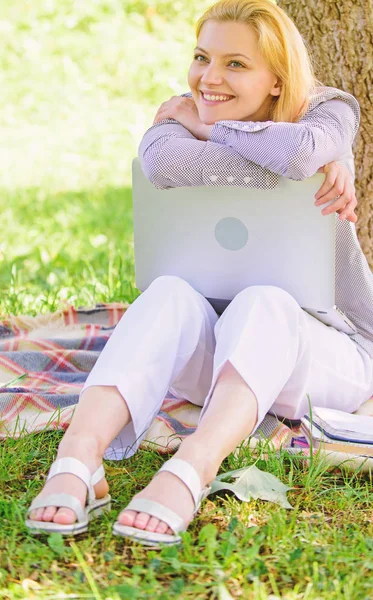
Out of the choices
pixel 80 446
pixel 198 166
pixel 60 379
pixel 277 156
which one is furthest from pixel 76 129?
pixel 80 446

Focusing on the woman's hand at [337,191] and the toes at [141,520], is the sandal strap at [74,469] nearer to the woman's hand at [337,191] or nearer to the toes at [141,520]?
the toes at [141,520]

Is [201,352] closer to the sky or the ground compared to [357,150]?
closer to the ground

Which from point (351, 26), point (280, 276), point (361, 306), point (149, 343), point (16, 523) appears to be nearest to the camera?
point (16, 523)

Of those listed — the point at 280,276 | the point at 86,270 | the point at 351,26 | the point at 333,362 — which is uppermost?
the point at 351,26

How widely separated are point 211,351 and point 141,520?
0.64 m

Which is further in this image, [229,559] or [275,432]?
[275,432]

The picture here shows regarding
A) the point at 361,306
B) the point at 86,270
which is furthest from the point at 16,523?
the point at 86,270

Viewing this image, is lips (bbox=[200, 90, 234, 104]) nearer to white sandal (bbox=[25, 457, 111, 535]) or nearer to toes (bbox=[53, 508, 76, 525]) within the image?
white sandal (bbox=[25, 457, 111, 535])

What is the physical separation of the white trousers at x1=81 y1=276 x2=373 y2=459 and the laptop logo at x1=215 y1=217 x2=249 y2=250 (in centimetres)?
16

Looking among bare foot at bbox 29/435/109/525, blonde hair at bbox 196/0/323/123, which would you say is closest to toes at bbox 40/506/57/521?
bare foot at bbox 29/435/109/525

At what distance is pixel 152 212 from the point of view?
2.37m

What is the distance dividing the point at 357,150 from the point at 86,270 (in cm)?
159

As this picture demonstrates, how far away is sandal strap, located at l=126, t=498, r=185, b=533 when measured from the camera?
1.72 meters

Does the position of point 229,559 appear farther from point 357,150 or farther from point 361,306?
point 357,150
